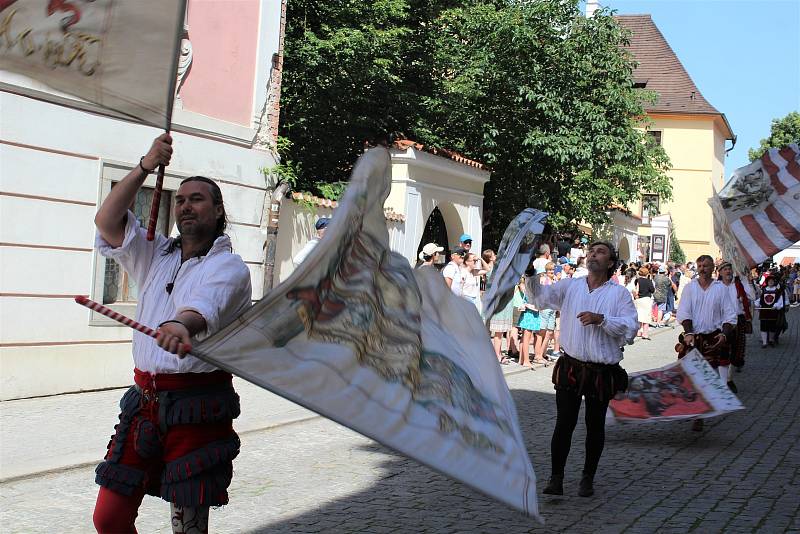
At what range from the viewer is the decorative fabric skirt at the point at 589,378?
23.3 feet

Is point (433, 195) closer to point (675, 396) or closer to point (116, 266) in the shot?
point (116, 266)

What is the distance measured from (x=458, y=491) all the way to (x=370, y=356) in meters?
4.24

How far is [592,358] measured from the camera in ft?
23.4

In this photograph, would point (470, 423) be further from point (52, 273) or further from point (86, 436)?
point (52, 273)

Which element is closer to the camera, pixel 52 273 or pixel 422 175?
pixel 52 273

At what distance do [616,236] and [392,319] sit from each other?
130 ft

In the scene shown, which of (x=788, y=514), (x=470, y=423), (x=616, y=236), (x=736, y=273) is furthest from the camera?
(x=616, y=236)

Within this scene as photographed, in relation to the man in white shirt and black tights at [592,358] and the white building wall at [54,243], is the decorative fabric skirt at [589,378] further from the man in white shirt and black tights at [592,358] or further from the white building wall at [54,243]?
the white building wall at [54,243]

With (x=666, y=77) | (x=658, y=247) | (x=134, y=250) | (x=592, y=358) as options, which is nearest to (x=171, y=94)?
(x=134, y=250)

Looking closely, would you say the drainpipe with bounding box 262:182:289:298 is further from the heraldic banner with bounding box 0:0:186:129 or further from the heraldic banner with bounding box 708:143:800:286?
the heraldic banner with bounding box 0:0:186:129

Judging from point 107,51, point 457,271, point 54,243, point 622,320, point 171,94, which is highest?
point 107,51

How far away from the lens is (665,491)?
7.48 metres

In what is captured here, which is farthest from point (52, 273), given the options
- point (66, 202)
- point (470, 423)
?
point (470, 423)

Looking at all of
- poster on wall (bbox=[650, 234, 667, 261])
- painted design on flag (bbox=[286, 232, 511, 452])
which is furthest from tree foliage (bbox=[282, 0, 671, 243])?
painted design on flag (bbox=[286, 232, 511, 452])
